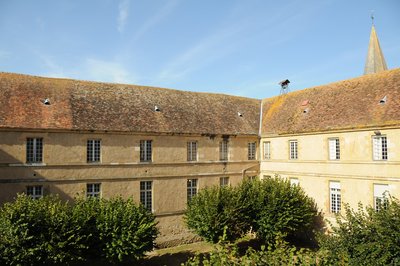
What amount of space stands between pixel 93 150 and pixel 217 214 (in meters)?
8.52

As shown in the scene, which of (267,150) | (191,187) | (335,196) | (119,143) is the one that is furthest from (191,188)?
(335,196)

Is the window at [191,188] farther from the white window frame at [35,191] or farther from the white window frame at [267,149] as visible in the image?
the white window frame at [35,191]

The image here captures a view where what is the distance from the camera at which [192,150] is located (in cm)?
2258

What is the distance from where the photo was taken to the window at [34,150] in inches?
695

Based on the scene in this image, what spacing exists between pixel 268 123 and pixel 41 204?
1741cm

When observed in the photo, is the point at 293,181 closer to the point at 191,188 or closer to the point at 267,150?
the point at 267,150

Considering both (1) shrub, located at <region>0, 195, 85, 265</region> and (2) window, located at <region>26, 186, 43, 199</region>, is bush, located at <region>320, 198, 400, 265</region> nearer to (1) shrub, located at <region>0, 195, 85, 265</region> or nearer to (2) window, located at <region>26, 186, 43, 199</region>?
(1) shrub, located at <region>0, 195, 85, 265</region>

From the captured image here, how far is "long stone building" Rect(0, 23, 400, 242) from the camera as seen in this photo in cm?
1764

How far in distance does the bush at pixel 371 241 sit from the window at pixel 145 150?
1197cm

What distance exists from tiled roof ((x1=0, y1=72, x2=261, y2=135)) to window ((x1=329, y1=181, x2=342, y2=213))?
734cm

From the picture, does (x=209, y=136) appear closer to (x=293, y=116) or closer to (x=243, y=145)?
(x=243, y=145)

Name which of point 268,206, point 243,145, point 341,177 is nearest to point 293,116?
point 243,145

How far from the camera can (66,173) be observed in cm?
1844

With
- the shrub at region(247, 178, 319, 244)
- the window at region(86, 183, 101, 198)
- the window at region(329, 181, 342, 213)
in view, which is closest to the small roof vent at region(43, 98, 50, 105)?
the window at region(86, 183, 101, 198)
